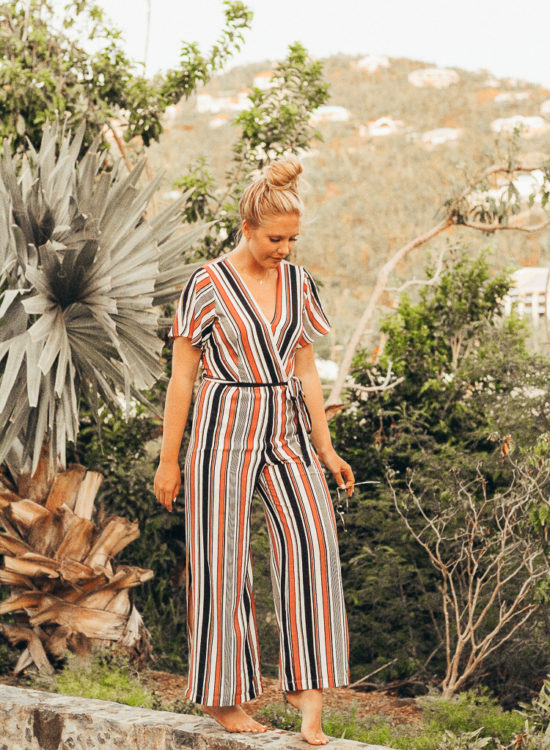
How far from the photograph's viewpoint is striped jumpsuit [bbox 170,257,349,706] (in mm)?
2934

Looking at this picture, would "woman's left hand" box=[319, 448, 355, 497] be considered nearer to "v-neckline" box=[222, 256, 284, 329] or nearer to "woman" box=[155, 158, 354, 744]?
"woman" box=[155, 158, 354, 744]

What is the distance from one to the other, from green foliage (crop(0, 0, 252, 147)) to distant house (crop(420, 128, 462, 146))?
2805 centimetres

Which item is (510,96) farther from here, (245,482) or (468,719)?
(245,482)

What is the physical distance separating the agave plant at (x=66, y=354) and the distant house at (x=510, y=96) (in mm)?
37999

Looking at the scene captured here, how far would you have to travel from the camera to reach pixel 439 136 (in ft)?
119

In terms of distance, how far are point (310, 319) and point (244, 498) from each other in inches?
23.6

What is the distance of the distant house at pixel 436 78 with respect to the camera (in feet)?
142

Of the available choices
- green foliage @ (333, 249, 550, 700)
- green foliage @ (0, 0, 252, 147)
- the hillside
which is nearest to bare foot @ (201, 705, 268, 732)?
green foliage @ (333, 249, 550, 700)

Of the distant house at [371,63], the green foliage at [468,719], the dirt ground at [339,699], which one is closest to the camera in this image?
the green foliage at [468,719]

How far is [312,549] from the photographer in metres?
2.95

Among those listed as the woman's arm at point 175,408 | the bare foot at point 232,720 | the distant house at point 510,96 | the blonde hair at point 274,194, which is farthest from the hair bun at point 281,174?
the distant house at point 510,96

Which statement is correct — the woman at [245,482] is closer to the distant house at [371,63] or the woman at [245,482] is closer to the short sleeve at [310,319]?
the short sleeve at [310,319]

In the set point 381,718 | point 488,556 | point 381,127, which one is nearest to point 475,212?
point 488,556

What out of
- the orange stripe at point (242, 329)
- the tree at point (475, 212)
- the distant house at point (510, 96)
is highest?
the distant house at point (510, 96)
